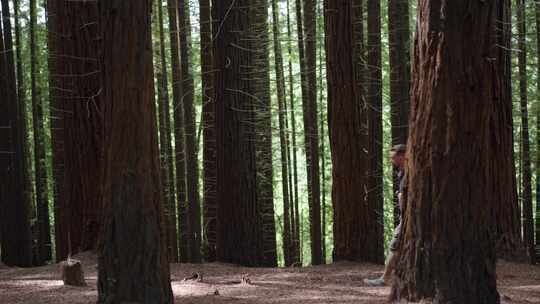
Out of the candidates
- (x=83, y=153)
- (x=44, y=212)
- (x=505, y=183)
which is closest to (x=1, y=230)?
(x=44, y=212)

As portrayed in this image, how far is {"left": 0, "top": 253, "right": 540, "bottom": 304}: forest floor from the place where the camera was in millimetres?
6990

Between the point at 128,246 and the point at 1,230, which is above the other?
the point at 128,246

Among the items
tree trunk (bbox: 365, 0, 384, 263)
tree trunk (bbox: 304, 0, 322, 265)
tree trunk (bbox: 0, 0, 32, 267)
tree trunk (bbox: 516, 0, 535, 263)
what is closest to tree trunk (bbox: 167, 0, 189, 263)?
tree trunk (bbox: 304, 0, 322, 265)

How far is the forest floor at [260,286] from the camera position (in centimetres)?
699

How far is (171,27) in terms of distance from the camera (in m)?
18.5

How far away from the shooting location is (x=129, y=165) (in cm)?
591

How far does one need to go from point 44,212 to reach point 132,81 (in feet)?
51.2

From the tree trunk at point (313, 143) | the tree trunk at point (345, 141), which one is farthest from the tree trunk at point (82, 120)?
the tree trunk at point (313, 143)

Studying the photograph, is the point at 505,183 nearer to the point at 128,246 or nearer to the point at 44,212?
the point at 128,246

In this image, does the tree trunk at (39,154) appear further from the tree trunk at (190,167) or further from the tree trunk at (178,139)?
the tree trunk at (190,167)

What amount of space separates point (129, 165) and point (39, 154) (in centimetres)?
1569

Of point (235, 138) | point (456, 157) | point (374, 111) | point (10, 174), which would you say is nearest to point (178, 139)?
point (10, 174)

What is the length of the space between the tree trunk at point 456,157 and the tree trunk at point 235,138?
17.1 feet

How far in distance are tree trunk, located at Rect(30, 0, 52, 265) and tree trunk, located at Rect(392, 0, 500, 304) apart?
14.8m
